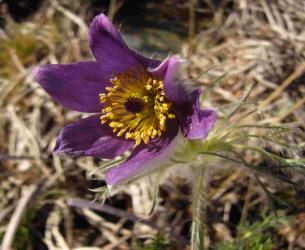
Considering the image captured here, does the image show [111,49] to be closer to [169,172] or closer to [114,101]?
[114,101]

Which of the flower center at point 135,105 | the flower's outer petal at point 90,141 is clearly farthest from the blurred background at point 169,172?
the flower center at point 135,105

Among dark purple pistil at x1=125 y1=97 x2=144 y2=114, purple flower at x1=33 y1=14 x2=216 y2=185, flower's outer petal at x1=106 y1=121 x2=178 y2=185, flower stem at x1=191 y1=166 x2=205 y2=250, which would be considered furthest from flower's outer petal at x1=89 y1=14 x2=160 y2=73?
flower stem at x1=191 y1=166 x2=205 y2=250

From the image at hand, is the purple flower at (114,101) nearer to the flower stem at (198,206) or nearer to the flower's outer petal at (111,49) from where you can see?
the flower's outer petal at (111,49)

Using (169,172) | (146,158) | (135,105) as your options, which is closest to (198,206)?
(146,158)

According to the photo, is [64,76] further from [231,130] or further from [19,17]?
[19,17]

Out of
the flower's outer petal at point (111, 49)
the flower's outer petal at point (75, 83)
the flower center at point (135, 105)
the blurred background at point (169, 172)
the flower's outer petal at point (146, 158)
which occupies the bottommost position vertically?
the blurred background at point (169, 172)

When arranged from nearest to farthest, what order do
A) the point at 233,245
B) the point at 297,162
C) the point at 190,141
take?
the point at 297,162 → the point at 190,141 → the point at 233,245

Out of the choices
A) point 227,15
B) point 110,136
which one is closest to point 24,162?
point 110,136
